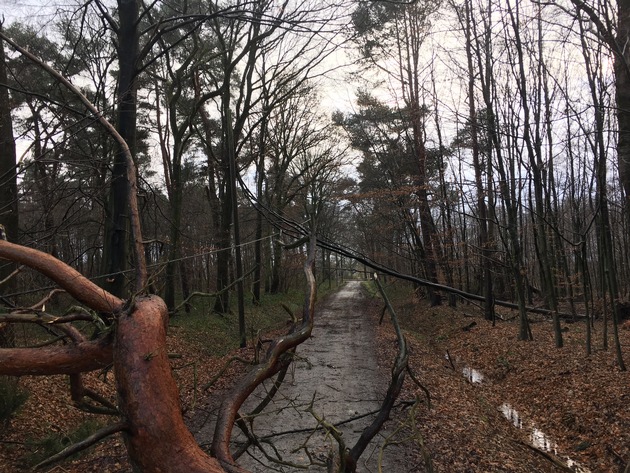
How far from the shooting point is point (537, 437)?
6.58 metres

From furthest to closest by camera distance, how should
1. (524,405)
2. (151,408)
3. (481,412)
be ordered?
1. (524,405)
2. (481,412)
3. (151,408)

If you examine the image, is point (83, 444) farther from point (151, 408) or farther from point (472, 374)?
point (472, 374)

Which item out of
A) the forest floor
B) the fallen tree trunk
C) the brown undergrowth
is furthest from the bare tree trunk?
the brown undergrowth

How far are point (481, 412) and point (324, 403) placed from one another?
2627 mm

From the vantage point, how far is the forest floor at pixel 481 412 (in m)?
5.28

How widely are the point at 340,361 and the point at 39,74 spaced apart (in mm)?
11597

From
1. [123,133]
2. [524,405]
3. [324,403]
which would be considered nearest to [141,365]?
[123,133]

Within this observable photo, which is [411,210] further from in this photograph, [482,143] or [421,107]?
[482,143]

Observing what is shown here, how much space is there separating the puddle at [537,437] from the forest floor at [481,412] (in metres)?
0.02

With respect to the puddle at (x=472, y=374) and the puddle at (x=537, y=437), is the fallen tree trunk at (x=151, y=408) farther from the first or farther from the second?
the puddle at (x=472, y=374)

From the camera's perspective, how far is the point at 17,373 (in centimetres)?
251

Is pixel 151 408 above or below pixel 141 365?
below

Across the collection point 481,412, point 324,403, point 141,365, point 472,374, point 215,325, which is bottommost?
point 472,374

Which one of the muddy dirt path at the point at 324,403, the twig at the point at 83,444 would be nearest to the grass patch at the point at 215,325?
the muddy dirt path at the point at 324,403
